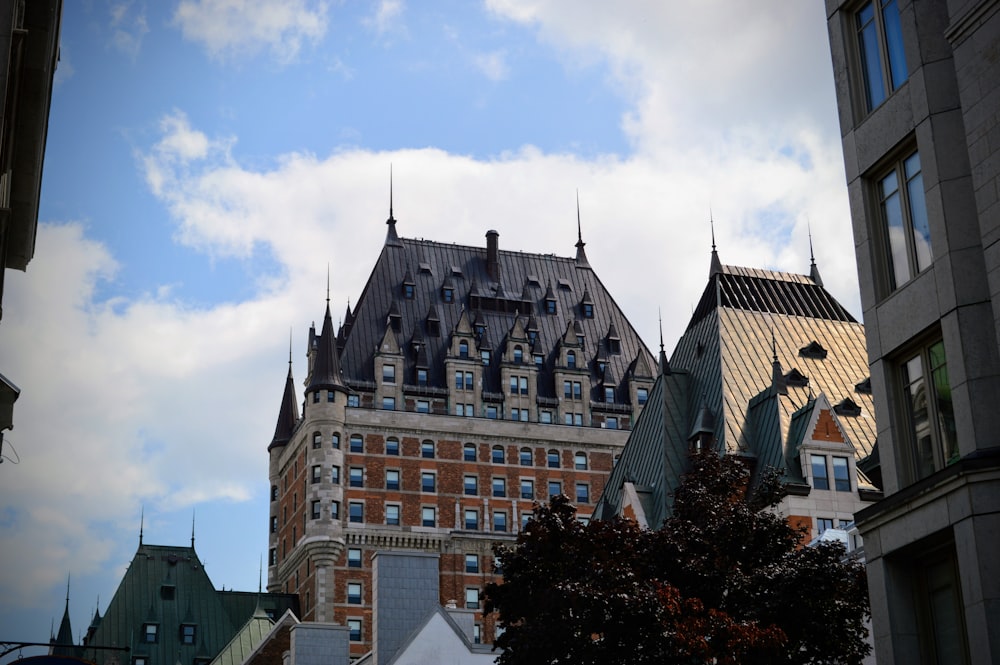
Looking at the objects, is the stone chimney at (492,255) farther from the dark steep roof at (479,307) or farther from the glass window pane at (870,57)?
the glass window pane at (870,57)

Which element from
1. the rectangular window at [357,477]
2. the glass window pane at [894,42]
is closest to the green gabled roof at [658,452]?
the rectangular window at [357,477]

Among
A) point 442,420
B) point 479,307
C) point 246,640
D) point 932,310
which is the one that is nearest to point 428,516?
point 442,420

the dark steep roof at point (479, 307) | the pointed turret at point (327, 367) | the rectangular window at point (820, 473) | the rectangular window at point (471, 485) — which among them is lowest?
the rectangular window at point (820, 473)

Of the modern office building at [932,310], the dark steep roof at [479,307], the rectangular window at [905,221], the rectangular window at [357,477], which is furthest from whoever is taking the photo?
the dark steep roof at [479,307]

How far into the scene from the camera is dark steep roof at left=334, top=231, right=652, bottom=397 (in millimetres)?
109000

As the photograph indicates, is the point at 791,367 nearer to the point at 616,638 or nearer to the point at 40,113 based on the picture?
the point at 616,638

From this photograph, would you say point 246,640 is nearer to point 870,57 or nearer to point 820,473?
point 820,473

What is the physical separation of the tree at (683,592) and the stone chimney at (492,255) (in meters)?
83.9

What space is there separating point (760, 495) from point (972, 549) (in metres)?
14.1

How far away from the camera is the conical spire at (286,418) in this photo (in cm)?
11225

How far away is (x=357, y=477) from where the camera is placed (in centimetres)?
10194

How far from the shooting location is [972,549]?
20.6 metres

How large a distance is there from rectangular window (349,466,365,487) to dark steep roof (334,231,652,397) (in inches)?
243

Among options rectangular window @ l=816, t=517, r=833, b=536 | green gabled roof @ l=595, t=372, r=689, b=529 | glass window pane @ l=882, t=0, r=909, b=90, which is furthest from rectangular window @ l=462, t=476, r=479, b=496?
glass window pane @ l=882, t=0, r=909, b=90
